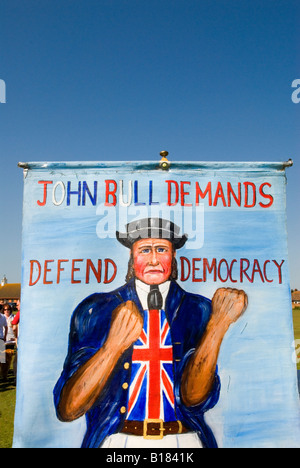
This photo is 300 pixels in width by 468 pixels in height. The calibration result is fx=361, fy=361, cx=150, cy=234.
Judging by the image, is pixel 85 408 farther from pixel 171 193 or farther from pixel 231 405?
pixel 171 193

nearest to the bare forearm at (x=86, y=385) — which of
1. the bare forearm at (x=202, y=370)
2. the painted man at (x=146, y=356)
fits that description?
the painted man at (x=146, y=356)

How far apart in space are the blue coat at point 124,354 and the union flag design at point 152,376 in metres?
0.05

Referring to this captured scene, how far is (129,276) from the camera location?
3129 millimetres

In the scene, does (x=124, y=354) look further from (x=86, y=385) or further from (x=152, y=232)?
(x=152, y=232)

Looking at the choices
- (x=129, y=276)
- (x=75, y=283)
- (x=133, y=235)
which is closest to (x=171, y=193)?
(x=133, y=235)

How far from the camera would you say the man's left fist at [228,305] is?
3113mm

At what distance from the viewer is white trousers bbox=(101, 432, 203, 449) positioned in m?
2.86

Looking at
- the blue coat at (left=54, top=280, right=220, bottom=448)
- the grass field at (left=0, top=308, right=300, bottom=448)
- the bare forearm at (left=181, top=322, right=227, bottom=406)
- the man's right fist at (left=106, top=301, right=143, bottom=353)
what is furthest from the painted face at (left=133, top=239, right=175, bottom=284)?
the grass field at (left=0, top=308, right=300, bottom=448)

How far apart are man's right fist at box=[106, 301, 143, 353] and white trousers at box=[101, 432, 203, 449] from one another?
0.67m

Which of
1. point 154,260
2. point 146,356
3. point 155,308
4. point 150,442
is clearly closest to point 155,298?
point 155,308

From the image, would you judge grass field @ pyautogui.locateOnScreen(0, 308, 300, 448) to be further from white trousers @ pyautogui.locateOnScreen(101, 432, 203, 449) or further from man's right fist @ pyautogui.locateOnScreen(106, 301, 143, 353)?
man's right fist @ pyautogui.locateOnScreen(106, 301, 143, 353)

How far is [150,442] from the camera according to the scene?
9.43 ft

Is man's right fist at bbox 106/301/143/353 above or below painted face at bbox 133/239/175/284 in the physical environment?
below
